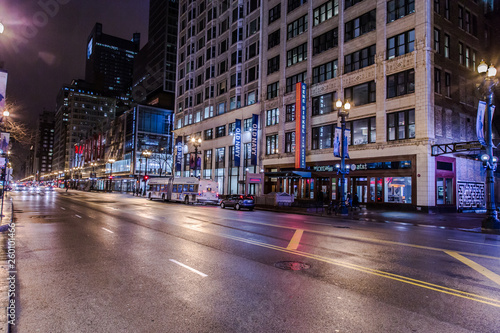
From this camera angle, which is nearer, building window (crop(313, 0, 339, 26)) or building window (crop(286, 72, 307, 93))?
building window (crop(313, 0, 339, 26))

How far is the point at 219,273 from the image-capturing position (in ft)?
22.4

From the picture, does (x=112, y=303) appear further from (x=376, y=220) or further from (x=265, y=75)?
(x=265, y=75)

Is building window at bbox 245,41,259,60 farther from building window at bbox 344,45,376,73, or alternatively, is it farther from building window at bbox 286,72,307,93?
building window at bbox 344,45,376,73

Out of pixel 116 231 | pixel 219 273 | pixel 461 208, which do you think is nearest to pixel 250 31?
pixel 461 208

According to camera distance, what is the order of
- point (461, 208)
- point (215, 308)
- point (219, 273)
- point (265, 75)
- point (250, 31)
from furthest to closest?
point (250, 31)
point (265, 75)
point (461, 208)
point (219, 273)
point (215, 308)

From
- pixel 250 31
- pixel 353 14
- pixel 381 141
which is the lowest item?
pixel 381 141

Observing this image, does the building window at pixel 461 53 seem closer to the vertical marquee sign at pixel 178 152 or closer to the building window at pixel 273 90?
the building window at pixel 273 90

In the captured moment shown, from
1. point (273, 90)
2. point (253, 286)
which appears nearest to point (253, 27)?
point (273, 90)

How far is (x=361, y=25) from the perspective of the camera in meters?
32.3

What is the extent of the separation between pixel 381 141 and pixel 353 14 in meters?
14.4

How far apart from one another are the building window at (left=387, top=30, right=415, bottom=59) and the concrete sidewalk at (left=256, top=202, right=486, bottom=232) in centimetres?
1460

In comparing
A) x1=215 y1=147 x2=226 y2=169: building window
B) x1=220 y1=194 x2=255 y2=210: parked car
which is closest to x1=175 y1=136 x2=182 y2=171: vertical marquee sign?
x1=215 y1=147 x2=226 y2=169: building window

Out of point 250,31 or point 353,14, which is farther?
point 250,31

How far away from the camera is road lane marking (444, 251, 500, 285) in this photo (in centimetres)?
676
